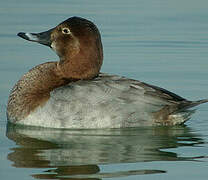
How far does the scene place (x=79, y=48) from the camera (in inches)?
389

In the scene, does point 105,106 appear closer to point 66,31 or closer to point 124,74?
point 66,31

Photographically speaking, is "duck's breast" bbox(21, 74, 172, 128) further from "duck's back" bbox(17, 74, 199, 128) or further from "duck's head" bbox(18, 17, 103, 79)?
"duck's head" bbox(18, 17, 103, 79)

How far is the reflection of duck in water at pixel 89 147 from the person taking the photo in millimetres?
7980

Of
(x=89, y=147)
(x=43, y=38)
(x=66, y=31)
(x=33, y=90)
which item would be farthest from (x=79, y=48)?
(x=89, y=147)

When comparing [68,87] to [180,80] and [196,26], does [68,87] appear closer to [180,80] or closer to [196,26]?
[180,80]

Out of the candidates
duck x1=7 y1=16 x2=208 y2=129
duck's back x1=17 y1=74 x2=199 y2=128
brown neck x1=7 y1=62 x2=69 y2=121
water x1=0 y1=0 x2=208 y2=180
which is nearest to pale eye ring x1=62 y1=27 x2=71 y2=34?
duck x1=7 y1=16 x2=208 y2=129

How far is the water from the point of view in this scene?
7.83m

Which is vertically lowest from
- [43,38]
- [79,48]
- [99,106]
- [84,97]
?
[99,106]

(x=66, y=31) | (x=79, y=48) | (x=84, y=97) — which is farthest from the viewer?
(x=66, y=31)

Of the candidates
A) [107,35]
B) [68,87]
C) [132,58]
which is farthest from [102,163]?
[107,35]

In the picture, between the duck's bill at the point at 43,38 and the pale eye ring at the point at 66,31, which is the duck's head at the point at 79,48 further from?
the duck's bill at the point at 43,38

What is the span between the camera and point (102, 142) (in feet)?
29.3

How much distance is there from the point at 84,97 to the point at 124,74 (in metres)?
2.27

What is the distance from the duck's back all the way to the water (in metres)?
0.14
